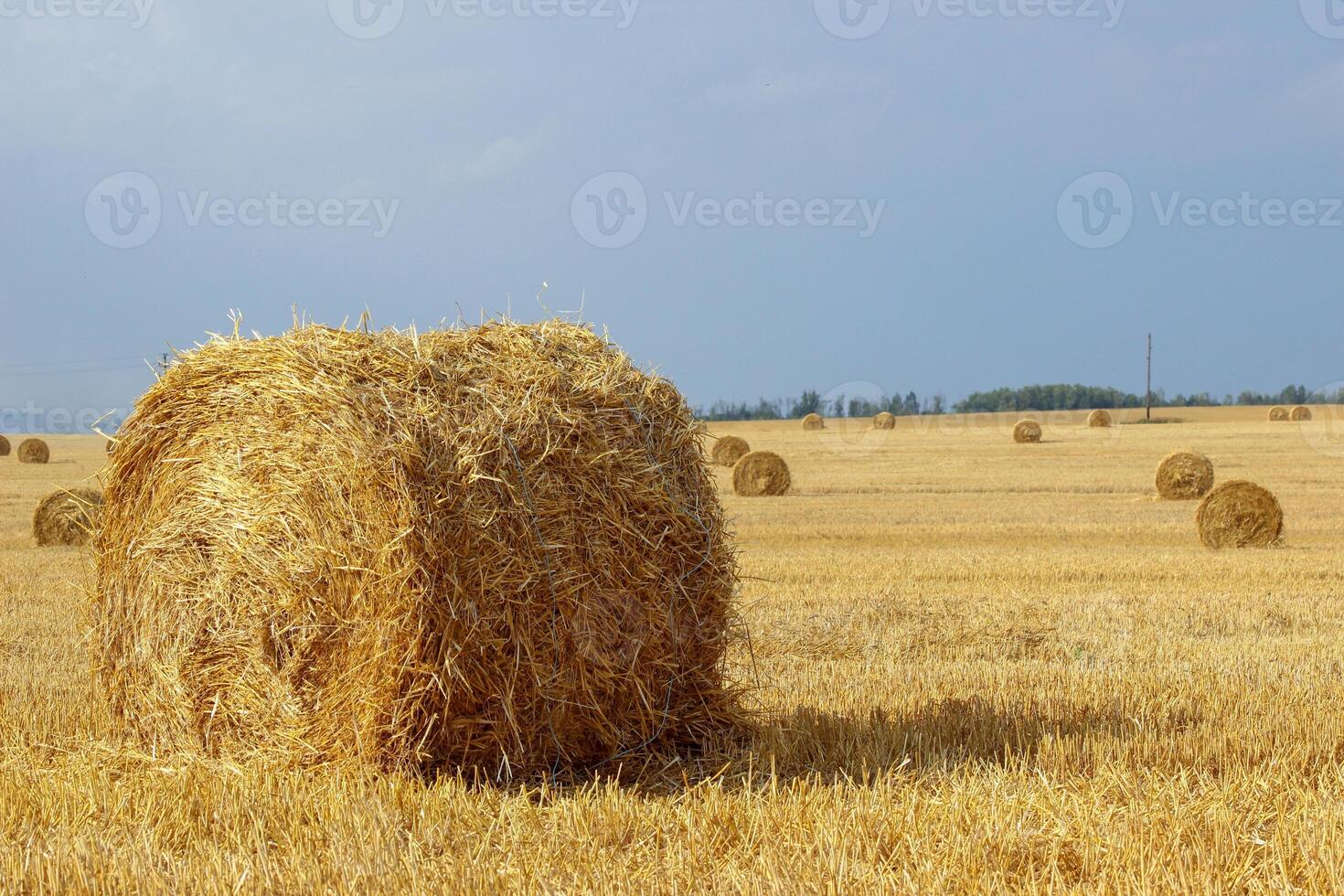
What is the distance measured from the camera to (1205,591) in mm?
11719

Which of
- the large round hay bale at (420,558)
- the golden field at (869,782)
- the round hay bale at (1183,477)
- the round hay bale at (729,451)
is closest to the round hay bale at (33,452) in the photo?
the round hay bale at (729,451)

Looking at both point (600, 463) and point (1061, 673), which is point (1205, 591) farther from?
point (600, 463)

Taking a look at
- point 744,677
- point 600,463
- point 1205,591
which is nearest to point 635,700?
point 600,463

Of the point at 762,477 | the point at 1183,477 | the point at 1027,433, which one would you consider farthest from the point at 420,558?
the point at 1027,433

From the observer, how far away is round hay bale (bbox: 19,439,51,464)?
39.5 m

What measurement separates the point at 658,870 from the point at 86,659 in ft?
20.1

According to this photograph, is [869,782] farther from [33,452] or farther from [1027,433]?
[1027,433]

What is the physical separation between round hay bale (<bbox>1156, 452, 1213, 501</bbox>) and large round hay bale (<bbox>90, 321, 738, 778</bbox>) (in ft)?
66.7

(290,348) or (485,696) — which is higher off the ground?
(290,348)

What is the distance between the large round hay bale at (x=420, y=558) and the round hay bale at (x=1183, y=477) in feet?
66.7

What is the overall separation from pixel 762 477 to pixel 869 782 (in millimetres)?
20231

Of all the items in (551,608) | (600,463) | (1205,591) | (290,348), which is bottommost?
(1205,591)

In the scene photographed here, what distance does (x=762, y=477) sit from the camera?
25.6 metres

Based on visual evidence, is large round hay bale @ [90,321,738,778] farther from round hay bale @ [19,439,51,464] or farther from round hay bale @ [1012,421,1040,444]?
round hay bale @ [1012,421,1040,444]
